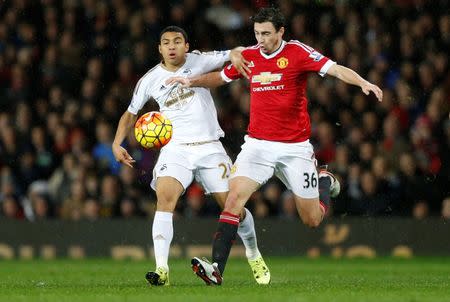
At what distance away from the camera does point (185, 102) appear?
1166 cm

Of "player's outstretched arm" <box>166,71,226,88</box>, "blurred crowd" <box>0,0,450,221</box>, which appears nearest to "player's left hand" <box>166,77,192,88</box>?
"player's outstretched arm" <box>166,71,226,88</box>

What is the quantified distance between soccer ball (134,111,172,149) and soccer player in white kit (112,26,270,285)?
284mm

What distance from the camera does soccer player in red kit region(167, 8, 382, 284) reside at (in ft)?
35.9

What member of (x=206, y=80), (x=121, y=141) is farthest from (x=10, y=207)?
(x=206, y=80)

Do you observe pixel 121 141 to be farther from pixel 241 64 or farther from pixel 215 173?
pixel 241 64

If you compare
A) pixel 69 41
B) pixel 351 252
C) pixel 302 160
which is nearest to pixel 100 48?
pixel 69 41

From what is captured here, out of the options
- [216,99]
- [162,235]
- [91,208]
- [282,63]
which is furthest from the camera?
[216,99]

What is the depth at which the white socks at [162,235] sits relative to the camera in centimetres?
1095

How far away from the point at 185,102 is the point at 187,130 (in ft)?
0.92

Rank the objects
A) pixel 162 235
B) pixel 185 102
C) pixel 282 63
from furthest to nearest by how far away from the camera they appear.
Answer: pixel 185 102
pixel 282 63
pixel 162 235

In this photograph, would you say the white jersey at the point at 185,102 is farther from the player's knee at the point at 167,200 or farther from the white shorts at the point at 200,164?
the player's knee at the point at 167,200

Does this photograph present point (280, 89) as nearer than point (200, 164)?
Yes

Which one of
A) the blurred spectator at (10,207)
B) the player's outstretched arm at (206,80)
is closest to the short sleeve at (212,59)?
the player's outstretched arm at (206,80)

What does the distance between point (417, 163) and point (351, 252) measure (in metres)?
1.60
